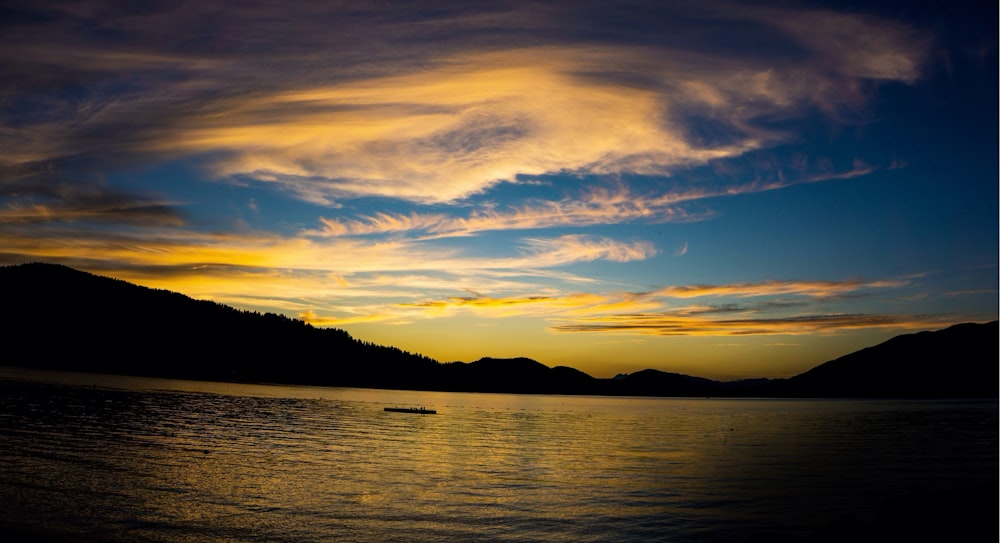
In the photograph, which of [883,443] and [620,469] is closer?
[620,469]

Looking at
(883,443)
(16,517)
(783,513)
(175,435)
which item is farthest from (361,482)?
(883,443)

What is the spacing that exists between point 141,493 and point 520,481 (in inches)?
888

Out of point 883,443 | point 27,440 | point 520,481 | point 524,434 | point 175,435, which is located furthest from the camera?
point 524,434

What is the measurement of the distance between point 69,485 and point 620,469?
3707 centimetres

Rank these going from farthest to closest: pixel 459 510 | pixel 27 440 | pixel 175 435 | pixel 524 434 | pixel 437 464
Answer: pixel 524 434, pixel 175 435, pixel 437 464, pixel 27 440, pixel 459 510

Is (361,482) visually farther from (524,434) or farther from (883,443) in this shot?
(883,443)

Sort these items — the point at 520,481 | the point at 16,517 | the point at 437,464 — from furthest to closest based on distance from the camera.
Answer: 1. the point at 437,464
2. the point at 520,481
3. the point at 16,517

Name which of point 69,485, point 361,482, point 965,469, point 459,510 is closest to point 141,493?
point 69,485

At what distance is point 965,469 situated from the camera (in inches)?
2051

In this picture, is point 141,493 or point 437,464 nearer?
point 141,493

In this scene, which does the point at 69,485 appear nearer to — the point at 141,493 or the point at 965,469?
the point at 141,493

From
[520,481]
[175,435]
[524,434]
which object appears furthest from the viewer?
[524,434]

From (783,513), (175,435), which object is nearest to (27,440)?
(175,435)

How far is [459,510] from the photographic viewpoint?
3319 centimetres
